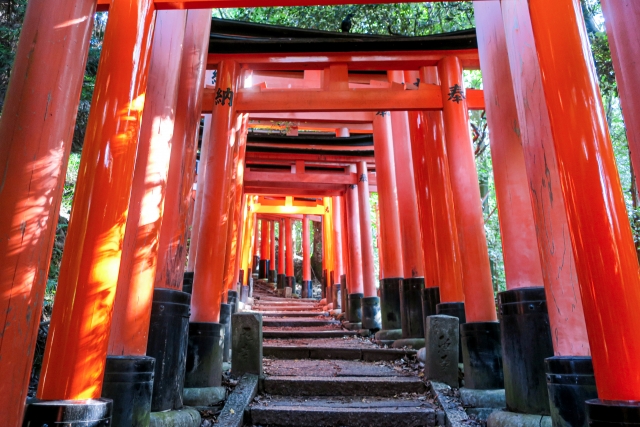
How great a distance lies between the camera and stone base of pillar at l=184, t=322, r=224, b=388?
4.53m

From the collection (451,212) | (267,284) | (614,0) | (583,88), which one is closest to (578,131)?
(583,88)

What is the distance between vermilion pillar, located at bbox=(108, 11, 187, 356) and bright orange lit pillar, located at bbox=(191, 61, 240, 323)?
1.61 meters

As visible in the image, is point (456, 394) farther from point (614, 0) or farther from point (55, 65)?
point (55, 65)

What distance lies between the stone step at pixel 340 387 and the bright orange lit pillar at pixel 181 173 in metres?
1.69

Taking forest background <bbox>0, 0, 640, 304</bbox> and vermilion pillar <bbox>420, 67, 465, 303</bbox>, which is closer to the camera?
forest background <bbox>0, 0, 640, 304</bbox>

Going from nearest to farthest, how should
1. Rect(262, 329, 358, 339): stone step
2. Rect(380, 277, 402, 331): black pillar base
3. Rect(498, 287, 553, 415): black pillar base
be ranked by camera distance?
Rect(498, 287, 553, 415): black pillar base, Rect(380, 277, 402, 331): black pillar base, Rect(262, 329, 358, 339): stone step

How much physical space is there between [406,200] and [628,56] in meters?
4.96

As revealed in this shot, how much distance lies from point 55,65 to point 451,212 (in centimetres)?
473

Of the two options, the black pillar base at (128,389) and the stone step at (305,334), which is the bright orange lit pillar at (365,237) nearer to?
the stone step at (305,334)

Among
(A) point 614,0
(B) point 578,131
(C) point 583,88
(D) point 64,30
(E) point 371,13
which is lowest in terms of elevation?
(B) point 578,131

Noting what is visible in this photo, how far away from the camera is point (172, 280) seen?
161 inches

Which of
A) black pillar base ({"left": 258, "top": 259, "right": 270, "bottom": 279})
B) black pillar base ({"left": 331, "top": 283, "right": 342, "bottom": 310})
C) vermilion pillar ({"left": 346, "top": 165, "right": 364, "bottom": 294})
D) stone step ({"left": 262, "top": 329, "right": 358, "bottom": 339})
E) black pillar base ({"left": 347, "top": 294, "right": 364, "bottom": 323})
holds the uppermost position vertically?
black pillar base ({"left": 258, "top": 259, "right": 270, "bottom": 279})

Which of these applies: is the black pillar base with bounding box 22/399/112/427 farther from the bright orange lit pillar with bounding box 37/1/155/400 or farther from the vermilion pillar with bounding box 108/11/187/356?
the vermilion pillar with bounding box 108/11/187/356

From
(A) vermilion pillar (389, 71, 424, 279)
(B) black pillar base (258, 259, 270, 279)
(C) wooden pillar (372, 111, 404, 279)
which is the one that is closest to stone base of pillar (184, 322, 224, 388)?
(A) vermilion pillar (389, 71, 424, 279)
